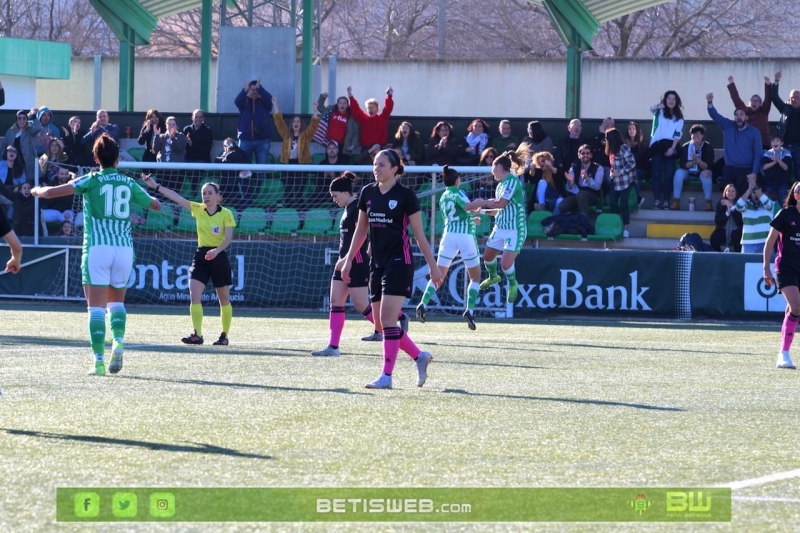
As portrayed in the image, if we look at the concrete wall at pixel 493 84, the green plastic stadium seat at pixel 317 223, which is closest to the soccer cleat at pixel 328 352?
the green plastic stadium seat at pixel 317 223

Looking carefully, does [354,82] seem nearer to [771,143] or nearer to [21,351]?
[771,143]

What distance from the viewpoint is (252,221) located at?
21469 millimetres

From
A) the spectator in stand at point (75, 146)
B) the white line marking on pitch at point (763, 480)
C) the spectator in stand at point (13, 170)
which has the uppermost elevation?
the spectator in stand at point (75, 146)

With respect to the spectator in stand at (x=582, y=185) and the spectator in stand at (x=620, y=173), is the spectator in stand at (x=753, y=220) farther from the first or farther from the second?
the spectator in stand at (x=582, y=185)

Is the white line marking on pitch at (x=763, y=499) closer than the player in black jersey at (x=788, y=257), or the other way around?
the white line marking on pitch at (x=763, y=499)

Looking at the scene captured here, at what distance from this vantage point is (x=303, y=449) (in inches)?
242

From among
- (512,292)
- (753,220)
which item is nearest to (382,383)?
(512,292)

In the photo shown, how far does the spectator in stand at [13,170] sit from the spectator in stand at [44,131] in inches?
16.2

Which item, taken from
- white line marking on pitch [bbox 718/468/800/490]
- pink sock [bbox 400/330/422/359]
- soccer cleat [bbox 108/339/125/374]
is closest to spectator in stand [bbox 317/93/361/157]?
soccer cleat [bbox 108/339/125/374]

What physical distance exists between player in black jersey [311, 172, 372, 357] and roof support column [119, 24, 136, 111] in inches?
633

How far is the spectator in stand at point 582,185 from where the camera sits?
71.4ft

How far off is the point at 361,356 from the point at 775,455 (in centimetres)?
600

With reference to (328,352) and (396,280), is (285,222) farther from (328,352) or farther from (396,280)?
(396,280)

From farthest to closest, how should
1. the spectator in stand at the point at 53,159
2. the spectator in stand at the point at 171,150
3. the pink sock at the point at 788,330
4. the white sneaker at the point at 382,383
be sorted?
the spectator in stand at the point at 171,150 < the spectator in stand at the point at 53,159 < the pink sock at the point at 788,330 < the white sneaker at the point at 382,383
